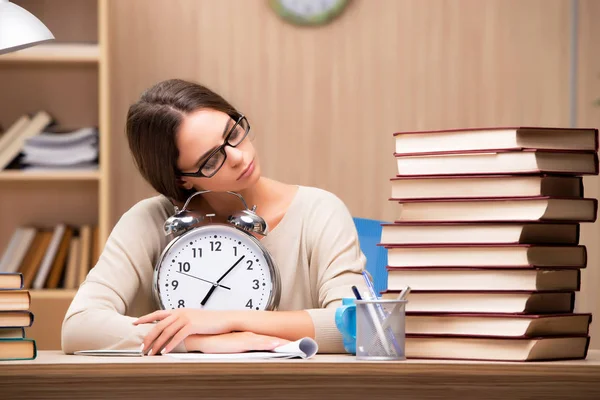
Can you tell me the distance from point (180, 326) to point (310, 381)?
45 cm

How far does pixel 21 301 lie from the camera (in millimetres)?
1222

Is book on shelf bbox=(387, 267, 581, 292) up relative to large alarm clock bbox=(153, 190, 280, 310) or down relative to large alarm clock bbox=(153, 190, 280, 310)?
up

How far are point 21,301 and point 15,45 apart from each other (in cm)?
62

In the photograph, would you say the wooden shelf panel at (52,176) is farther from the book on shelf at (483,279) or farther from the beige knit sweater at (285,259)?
the book on shelf at (483,279)

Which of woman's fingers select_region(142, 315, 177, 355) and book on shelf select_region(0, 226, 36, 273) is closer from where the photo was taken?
woman's fingers select_region(142, 315, 177, 355)

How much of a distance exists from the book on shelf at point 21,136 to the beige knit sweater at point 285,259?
5.89 feet

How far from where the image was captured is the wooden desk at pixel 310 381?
104 centimetres

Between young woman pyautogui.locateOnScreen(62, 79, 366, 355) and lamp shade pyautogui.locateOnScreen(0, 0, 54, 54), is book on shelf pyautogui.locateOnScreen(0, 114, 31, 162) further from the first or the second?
lamp shade pyautogui.locateOnScreen(0, 0, 54, 54)

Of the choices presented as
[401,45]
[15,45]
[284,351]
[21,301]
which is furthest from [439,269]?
[401,45]

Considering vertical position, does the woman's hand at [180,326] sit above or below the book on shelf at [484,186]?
below

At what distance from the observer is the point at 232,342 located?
1.44 metres

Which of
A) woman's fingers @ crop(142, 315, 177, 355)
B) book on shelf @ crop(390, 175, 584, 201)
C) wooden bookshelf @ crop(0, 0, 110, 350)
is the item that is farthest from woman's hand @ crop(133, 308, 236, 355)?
wooden bookshelf @ crop(0, 0, 110, 350)

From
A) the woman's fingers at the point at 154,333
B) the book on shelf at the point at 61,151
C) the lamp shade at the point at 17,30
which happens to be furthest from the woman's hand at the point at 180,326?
the book on shelf at the point at 61,151

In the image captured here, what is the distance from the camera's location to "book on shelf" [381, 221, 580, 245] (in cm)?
115
